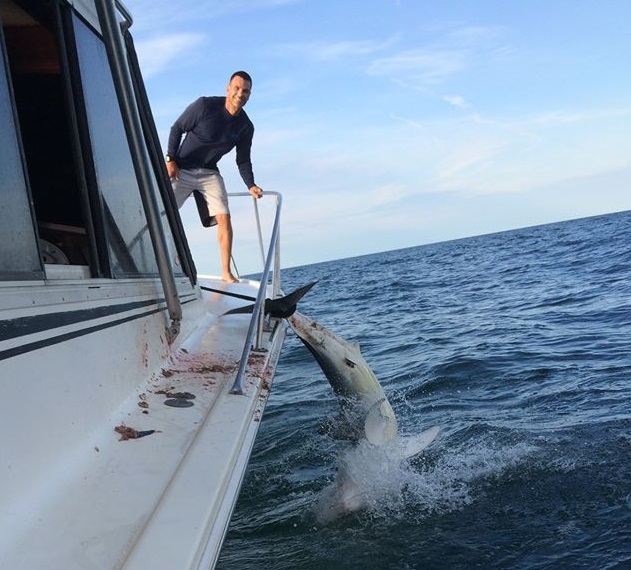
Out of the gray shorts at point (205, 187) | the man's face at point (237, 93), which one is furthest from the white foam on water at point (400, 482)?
the man's face at point (237, 93)

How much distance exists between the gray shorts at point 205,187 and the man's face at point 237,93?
65 cm

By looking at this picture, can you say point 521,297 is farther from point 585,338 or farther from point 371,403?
point 371,403

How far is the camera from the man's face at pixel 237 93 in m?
5.84

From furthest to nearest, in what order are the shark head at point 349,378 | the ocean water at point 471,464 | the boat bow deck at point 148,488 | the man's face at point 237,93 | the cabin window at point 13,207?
the man's face at point 237,93 → the shark head at point 349,378 → the ocean water at point 471,464 → the cabin window at point 13,207 → the boat bow deck at point 148,488

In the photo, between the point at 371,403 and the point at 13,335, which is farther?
the point at 371,403

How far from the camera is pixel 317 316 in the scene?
16.3 m

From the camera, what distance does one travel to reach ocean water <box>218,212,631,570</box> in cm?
385

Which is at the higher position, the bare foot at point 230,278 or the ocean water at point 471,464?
the bare foot at point 230,278

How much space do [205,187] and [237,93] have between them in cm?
94

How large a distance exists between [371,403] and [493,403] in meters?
2.40

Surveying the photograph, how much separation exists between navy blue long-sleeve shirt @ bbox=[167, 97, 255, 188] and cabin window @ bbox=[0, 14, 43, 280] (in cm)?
378

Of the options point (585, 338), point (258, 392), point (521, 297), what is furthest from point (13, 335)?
point (521, 297)

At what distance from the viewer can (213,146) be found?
241 inches

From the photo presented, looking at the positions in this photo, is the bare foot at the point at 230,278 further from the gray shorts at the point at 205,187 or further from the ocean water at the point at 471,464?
the ocean water at the point at 471,464
